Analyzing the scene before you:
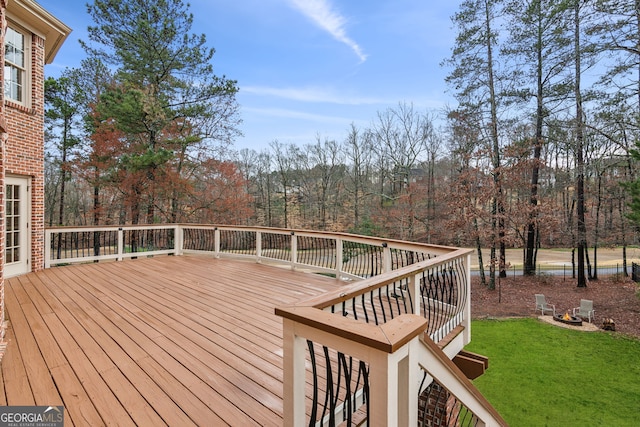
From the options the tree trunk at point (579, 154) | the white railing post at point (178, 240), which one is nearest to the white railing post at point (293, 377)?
the white railing post at point (178, 240)

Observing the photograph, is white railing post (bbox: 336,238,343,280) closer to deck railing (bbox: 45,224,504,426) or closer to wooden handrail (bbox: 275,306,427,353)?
deck railing (bbox: 45,224,504,426)

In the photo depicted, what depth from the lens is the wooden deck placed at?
6.85 feet

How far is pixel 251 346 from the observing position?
2986mm

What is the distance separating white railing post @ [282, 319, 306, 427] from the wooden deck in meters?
0.60

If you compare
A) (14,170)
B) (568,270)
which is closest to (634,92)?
(568,270)

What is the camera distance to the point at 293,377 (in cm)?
146

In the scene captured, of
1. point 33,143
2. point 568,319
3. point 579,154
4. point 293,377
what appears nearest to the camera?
point 293,377

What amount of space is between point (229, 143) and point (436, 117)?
13686mm

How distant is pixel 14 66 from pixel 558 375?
13.8 metres

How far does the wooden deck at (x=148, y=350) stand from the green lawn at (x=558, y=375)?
5311mm

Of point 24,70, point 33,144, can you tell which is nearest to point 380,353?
point 33,144

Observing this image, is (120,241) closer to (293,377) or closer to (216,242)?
(216,242)

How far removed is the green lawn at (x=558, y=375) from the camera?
6.31 meters

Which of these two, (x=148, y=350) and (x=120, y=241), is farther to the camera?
(x=120, y=241)
